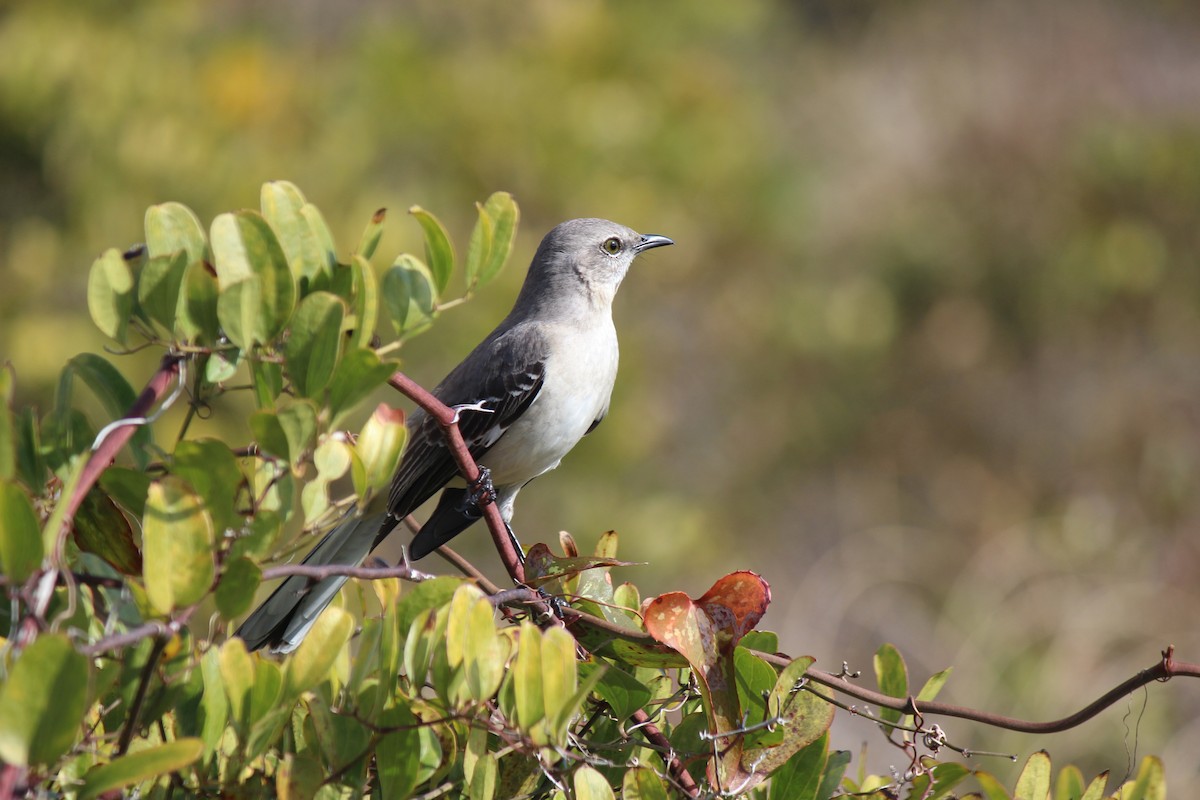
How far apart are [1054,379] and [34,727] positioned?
10.3 metres

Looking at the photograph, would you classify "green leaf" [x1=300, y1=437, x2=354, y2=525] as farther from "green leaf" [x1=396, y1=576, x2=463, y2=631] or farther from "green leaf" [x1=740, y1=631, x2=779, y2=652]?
"green leaf" [x1=740, y1=631, x2=779, y2=652]

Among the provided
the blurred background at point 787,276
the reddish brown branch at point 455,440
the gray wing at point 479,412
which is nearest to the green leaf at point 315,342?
the reddish brown branch at point 455,440

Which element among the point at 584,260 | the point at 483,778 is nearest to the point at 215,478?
the point at 483,778

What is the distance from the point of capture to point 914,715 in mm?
1798

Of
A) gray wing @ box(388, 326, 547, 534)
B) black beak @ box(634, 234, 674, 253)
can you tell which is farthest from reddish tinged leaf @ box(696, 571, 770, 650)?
black beak @ box(634, 234, 674, 253)

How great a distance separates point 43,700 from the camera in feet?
3.59

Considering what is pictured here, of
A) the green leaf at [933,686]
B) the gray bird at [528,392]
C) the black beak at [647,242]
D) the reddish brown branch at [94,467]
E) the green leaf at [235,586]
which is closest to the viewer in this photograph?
the reddish brown branch at [94,467]

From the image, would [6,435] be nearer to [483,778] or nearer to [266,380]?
[266,380]

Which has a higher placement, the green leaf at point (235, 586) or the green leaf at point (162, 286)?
the green leaf at point (162, 286)

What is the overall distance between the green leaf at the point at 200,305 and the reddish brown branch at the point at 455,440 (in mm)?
253

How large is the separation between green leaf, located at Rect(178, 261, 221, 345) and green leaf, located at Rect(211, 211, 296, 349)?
2cm

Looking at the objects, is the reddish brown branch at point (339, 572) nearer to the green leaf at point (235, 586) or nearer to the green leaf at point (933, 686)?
the green leaf at point (235, 586)

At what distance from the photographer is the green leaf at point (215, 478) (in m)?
1.37

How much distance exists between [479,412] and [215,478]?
2.44 metres
